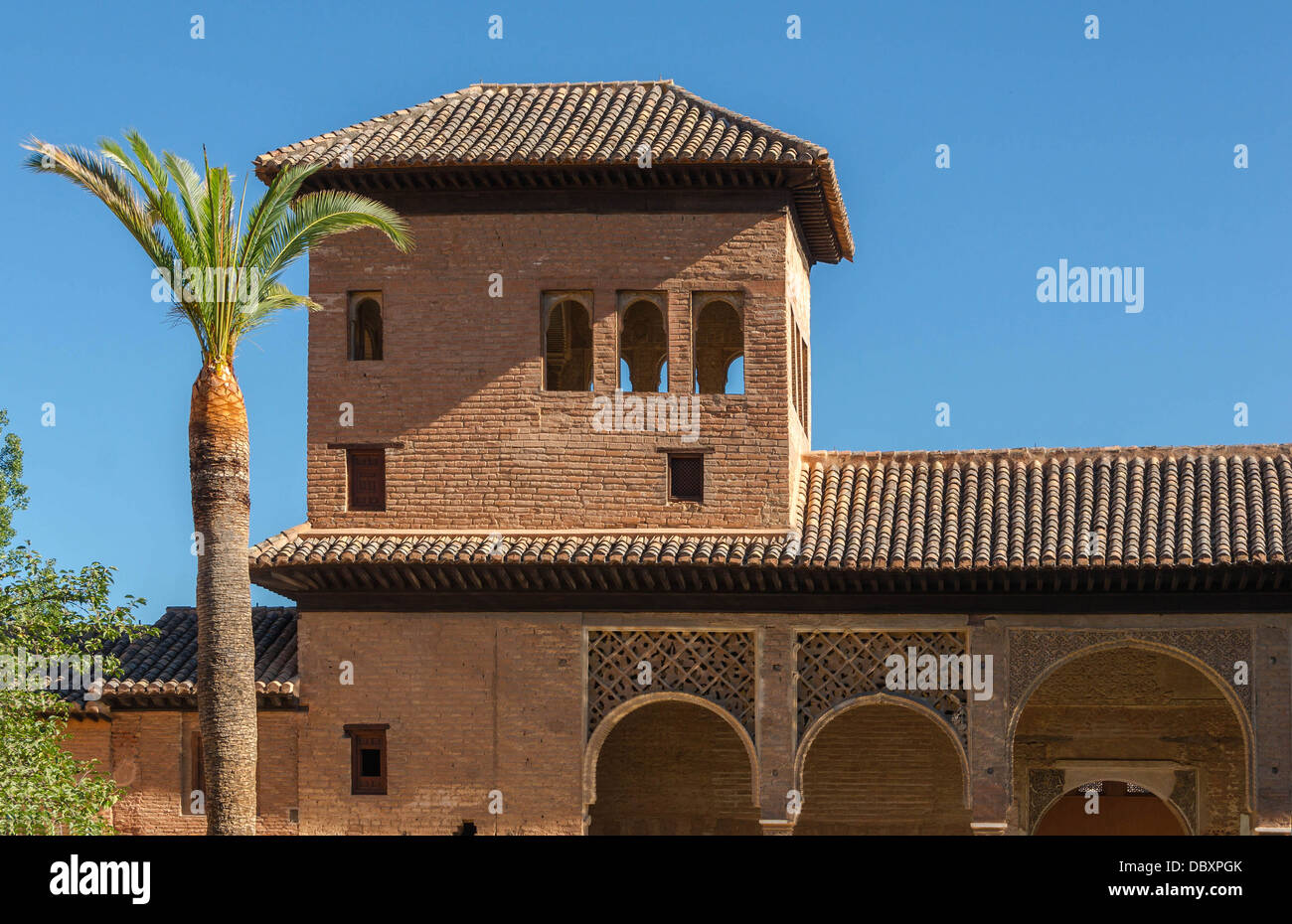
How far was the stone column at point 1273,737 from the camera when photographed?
65.1ft

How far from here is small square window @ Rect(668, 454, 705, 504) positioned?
21.4 m

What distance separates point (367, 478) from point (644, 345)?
4.62 meters

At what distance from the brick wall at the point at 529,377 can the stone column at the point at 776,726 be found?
4.85ft

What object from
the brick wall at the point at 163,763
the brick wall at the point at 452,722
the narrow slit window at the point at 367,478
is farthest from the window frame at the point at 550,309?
the brick wall at the point at 163,763

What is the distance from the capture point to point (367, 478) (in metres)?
21.6

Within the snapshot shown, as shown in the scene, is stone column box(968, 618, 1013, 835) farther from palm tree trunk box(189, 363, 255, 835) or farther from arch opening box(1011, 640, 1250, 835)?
palm tree trunk box(189, 363, 255, 835)

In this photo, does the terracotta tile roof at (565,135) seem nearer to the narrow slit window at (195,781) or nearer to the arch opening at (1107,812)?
the narrow slit window at (195,781)

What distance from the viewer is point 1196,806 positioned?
22719 mm

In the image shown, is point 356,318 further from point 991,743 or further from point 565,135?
point 991,743

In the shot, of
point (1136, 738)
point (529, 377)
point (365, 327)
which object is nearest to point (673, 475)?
point (529, 377)

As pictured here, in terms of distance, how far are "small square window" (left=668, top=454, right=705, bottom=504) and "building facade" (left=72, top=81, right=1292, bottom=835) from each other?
3 cm

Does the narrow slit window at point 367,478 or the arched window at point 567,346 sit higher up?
the arched window at point 567,346

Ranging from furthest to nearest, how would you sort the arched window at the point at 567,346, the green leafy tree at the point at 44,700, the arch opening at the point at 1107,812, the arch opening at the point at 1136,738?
the arch opening at the point at 1107,812 → the arched window at the point at 567,346 → the arch opening at the point at 1136,738 → the green leafy tree at the point at 44,700

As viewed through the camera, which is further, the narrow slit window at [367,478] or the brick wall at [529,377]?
the narrow slit window at [367,478]
